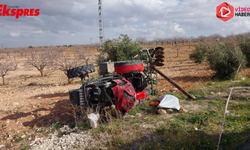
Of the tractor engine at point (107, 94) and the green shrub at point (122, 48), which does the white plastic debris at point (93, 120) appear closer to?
the tractor engine at point (107, 94)

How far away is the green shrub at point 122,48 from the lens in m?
10.9

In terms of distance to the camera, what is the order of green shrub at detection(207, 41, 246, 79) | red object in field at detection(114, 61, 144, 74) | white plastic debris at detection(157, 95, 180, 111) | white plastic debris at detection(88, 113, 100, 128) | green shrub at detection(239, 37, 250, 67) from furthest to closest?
1. green shrub at detection(239, 37, 250, 67)
2. green shrub at detection(207, 41, 246, 79)
3. red object in field at detection(114, 61, 144, 74)
4. white plastic debris at detection(157, 95, 180, 111)
5. white plastic debris at detection(88, 113, 100, 128)

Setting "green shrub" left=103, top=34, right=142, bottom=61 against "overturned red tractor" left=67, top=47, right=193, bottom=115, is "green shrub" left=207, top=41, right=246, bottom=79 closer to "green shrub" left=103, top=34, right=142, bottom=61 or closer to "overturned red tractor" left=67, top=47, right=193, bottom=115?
"green shrub" left=103, top=34, right=142, bottom=61

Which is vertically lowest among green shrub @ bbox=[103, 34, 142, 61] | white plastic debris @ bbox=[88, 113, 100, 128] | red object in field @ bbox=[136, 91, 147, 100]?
white plastic debris @ bbox=[88, 113, 100, 128]

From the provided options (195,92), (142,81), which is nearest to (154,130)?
(142,81)

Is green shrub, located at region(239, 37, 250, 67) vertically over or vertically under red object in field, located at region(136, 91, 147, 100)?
A: over

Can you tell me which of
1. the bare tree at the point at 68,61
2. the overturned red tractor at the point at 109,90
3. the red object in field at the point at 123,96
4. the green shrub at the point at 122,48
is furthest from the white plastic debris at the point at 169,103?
the bare tree at the point at 68,61

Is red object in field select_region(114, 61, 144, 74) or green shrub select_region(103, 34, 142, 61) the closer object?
red object in field select_region(114, 61, 144, 74)

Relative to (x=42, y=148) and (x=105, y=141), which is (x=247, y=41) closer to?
(x=105, y=141)

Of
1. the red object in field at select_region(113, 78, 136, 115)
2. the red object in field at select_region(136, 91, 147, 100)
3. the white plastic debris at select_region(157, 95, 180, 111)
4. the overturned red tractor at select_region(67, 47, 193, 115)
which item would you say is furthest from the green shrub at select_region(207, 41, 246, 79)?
the red object in field at select_region(113, 78, 136, 115)

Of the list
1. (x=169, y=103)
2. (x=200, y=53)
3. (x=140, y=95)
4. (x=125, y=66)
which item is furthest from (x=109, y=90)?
(x=200, y=53)

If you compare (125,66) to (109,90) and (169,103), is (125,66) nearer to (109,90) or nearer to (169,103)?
(109,90)

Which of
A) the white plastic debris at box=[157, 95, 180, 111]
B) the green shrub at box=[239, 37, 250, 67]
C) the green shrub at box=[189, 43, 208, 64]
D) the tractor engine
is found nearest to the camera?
the tractor engine

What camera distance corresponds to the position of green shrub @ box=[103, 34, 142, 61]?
10859 mm
